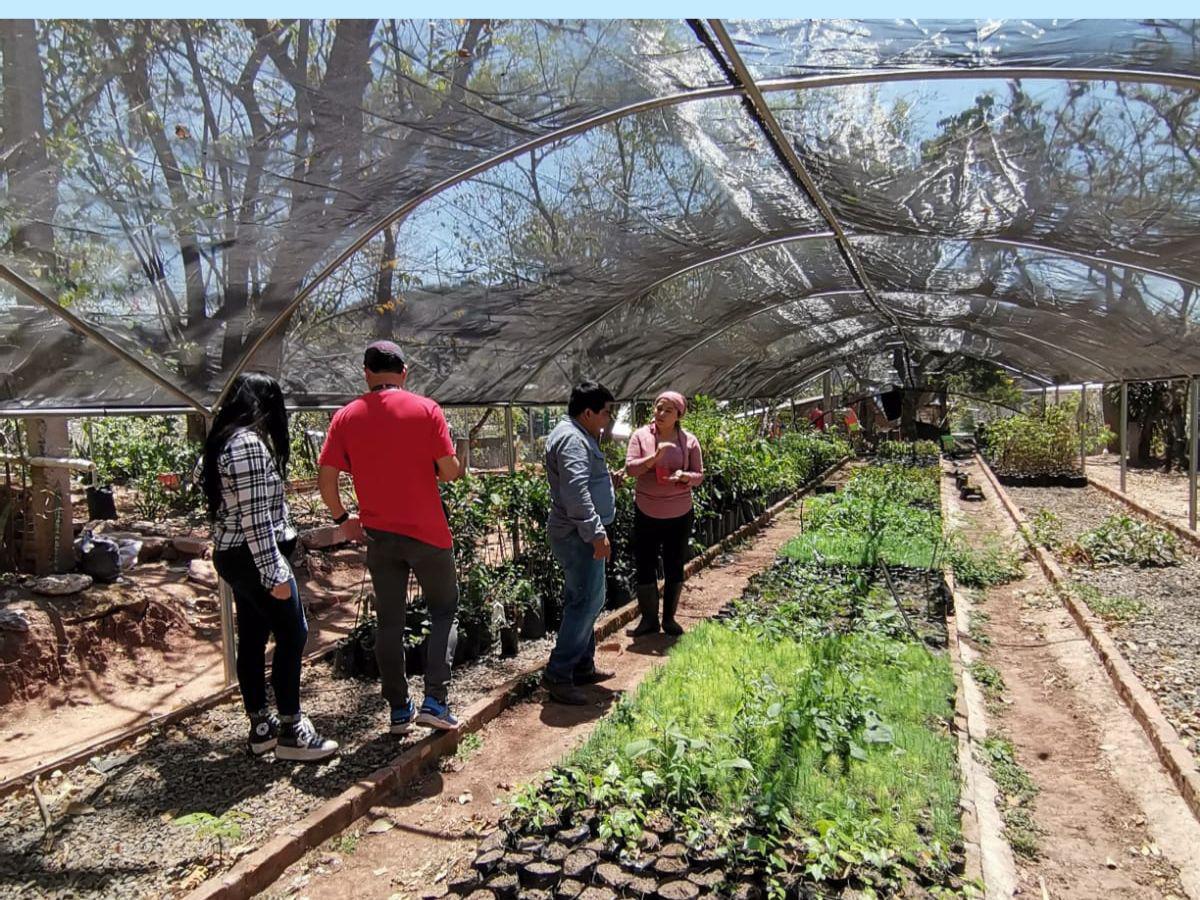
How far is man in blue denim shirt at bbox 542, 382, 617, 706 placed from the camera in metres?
3.88

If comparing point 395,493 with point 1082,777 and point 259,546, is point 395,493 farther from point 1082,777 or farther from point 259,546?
point 1082,777

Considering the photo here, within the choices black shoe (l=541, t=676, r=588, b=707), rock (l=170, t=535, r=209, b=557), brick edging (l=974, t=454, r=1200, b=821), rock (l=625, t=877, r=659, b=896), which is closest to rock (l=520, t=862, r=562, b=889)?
rock (l=625, t=877, r=659, b=896)

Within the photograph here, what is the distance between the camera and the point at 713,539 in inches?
340

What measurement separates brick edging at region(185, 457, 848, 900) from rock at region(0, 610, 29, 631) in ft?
9.59

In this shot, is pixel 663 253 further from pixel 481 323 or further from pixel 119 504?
pixel 119 504

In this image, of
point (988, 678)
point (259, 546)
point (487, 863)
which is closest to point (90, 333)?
point (259, 546)

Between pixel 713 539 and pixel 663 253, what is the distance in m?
3.54

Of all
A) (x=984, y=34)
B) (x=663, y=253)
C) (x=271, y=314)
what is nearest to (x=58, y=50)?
(x=271, y=314)

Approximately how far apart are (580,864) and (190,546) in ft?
22.3

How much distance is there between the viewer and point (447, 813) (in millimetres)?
3027

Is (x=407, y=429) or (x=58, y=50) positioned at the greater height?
(x=58, y=50)

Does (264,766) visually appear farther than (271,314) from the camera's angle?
No

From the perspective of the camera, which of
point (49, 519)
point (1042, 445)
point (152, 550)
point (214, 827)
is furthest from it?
point (1042, 445)

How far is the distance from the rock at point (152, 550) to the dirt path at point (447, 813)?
5.30m
